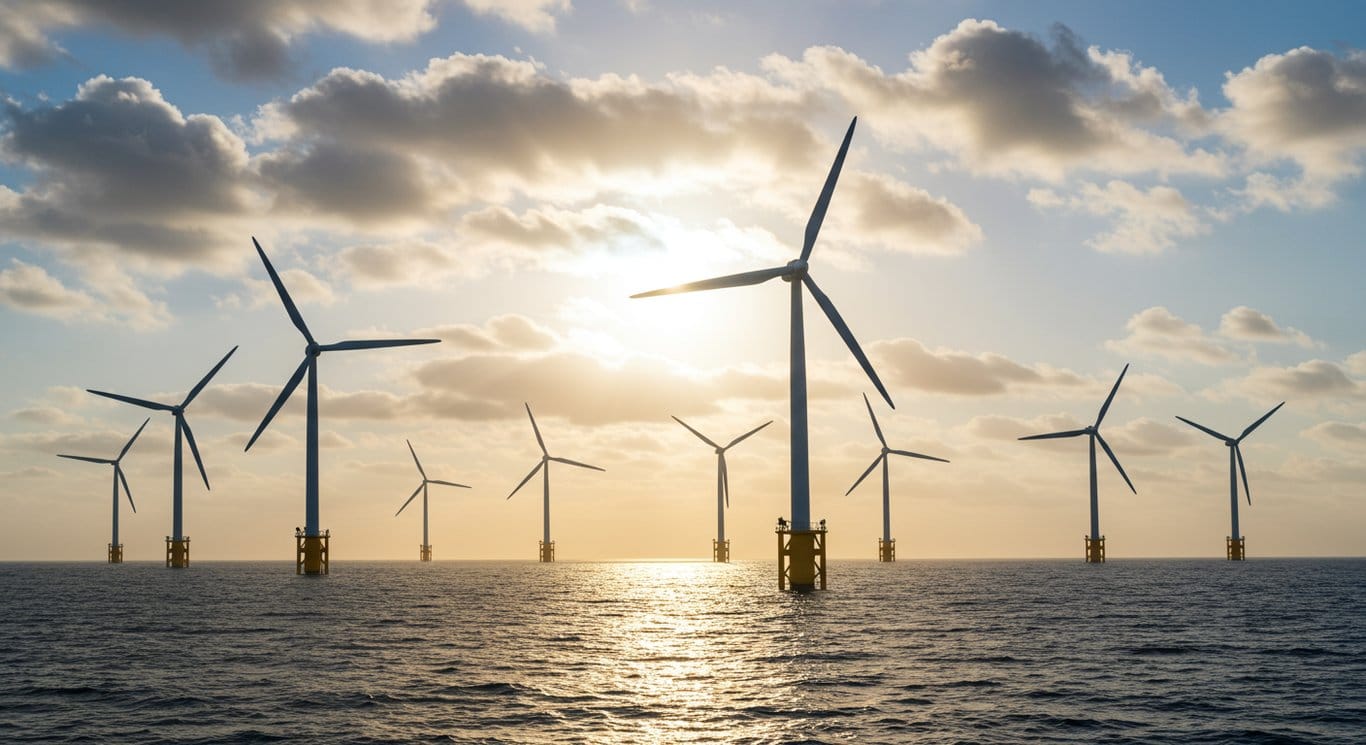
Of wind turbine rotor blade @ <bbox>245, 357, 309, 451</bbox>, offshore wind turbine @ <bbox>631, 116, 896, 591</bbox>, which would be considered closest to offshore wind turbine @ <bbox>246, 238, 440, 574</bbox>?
wind turbine rotor blade @ <bbox>245, 357, 309, 451</bbox>

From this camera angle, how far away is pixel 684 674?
2108 inches

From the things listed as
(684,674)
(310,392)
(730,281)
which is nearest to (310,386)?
(310,392)

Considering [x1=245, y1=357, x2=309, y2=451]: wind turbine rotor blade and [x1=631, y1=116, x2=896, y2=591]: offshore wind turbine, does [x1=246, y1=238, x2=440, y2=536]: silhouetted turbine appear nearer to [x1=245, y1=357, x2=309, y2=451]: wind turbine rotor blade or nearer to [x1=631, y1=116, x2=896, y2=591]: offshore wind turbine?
[x1=245, y1=357, x2=309, y2=451]: wind turbine rotor blade

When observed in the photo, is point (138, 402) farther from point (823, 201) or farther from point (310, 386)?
point (823, 201)

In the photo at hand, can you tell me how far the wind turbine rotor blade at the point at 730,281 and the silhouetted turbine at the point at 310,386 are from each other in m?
47.4

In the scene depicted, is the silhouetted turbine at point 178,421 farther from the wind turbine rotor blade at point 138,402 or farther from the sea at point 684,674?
the sea at point 684,674

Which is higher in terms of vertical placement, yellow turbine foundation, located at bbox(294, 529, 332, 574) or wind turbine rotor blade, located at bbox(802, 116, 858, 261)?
wind turbine rotor blade, located at bbox(802, 116, 858, 261)

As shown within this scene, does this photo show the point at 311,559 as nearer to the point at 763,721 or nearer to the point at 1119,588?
the point at 1119,588

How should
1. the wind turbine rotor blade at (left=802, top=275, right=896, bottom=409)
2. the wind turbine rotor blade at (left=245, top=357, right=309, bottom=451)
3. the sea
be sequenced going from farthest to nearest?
1. the wind turbine rotor blade at (left=245, top=357, right=309, bottom=451)
2. the wind turbine rotor blade at (left=802, top=275, right=896, bottom=409)
3. the sea

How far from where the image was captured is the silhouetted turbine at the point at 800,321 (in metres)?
98.9

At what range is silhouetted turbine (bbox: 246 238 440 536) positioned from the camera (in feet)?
470

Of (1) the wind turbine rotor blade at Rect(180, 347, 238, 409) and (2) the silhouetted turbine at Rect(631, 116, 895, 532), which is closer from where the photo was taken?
(2) the silhouetted turbine at Rect(631, 116, 895, 532)

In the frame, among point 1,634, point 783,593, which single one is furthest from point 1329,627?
point 1,634

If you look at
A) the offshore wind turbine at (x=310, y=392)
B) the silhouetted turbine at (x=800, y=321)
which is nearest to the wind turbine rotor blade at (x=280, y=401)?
the offshore wind turbine at (x=310, y=392)
